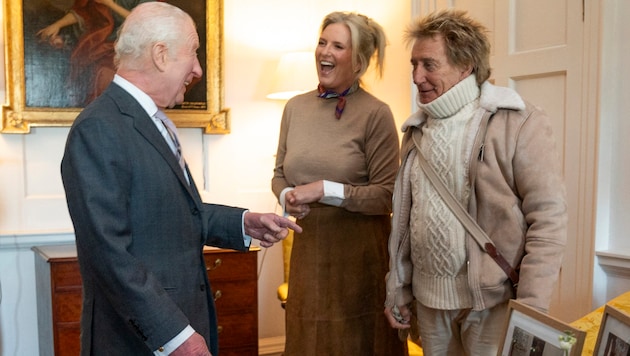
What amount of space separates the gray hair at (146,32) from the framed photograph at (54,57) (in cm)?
183

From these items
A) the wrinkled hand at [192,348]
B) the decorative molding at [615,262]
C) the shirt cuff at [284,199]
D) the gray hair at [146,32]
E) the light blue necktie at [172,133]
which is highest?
the gray hair at [146,32]

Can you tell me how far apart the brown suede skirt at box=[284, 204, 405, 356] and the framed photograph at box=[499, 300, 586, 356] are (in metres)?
0.93

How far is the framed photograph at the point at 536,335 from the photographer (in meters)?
1.22

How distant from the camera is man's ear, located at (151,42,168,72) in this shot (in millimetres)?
1596

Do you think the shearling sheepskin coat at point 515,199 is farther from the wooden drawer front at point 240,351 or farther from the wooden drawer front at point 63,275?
the wooden drawer front at point 63,275

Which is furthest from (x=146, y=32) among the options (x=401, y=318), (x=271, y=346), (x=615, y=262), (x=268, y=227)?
(x=271, y=346)

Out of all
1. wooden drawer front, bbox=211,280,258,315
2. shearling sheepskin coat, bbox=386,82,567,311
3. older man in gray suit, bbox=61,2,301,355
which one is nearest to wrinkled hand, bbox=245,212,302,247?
older man in gray suit, bbox=61,2,301,355

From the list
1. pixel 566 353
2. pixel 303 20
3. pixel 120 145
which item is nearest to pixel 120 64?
pixel 120 145

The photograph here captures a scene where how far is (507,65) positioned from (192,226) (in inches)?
71.2

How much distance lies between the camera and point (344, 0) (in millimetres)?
4004

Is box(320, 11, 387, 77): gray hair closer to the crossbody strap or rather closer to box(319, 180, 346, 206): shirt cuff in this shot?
box(319, 180, 346, 206): shirt cuff

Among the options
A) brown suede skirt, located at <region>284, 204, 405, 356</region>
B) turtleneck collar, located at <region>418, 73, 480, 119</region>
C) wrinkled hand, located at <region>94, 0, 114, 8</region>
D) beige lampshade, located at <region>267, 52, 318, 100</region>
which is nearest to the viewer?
turtleneck collar, located at <region>418, 73, 480, 119</region>

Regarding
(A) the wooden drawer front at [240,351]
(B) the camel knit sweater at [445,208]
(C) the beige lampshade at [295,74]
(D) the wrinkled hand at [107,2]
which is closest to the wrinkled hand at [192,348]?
(B) the camel knit sweater at [445,208]

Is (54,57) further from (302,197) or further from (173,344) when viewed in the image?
(173,344)
